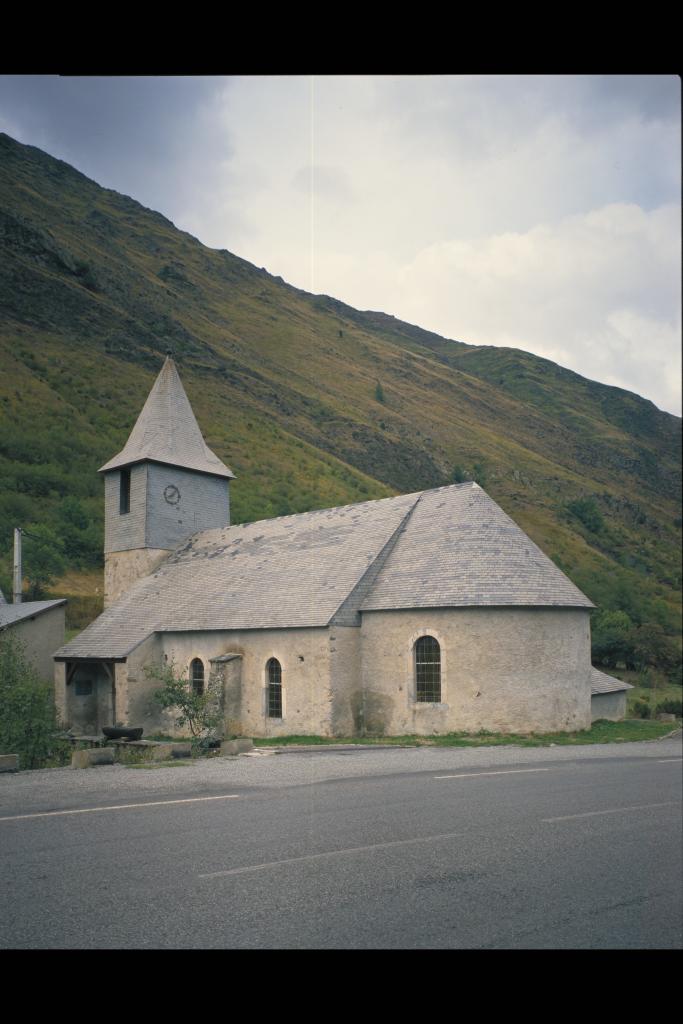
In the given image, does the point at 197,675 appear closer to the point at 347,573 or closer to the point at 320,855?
the point at 347,573

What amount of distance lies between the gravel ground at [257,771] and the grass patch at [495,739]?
0.83 metres

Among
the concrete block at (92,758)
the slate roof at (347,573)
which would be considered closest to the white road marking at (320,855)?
the concrete block at (92,758)

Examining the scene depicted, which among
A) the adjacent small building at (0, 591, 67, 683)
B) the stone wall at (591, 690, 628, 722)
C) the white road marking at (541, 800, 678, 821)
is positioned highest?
the adjacent small building at (0, 591, 67, 683)

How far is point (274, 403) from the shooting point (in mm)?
43500

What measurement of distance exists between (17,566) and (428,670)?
12775 mm

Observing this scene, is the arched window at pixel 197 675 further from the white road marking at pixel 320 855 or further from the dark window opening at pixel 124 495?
the white road marking at pixel 320 855

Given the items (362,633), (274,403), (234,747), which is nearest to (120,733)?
(234,747)

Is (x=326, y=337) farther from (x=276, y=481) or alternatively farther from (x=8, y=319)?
(x=8, y=319)

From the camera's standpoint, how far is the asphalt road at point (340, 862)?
711 centimetres

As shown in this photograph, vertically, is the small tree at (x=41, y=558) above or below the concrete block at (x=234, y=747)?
above

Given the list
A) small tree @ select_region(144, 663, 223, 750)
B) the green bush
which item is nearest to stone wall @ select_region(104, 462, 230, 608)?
small tree @ select_region(144, 663, 223, 750)

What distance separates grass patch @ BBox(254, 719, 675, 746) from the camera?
2380cm

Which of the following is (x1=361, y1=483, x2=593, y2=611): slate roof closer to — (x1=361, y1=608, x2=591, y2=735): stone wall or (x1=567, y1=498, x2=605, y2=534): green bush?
(x1=361, y1=608, x2=591, y2=735): stone wall
